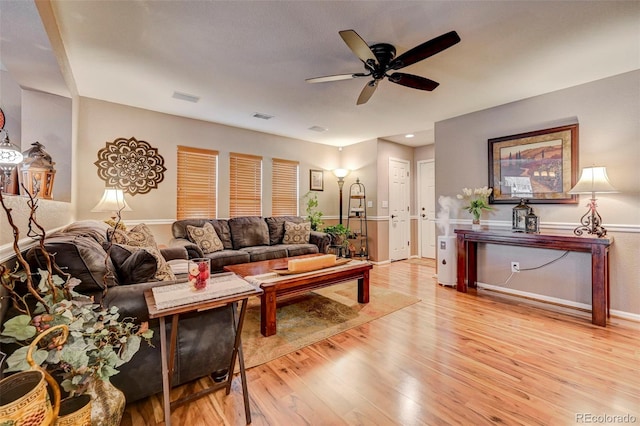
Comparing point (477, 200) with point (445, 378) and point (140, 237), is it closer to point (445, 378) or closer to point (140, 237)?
point (445, 378)

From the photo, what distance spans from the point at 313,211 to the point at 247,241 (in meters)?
1.77

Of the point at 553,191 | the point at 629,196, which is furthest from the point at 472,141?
the point at 629,196

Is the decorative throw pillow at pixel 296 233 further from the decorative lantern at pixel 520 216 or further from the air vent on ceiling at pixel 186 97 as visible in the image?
the decorative lantern at pixel 520 216

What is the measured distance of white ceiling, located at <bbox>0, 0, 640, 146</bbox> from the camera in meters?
1.86

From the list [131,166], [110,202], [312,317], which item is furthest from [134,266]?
[131,166]

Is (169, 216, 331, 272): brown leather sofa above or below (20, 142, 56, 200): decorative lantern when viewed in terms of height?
below

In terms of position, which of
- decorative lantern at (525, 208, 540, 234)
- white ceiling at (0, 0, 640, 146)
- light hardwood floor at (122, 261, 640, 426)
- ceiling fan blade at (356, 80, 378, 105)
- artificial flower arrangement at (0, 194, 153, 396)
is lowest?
light hardwood floor at (122, 261, 640, 426)

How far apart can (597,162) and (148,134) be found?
5.55 meters

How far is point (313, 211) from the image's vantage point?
18.7 ft

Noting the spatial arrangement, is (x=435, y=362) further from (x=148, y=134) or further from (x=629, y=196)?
(x=148, y=134)

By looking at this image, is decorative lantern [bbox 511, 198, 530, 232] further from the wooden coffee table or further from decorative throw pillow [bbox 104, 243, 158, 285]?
decorative throw pillow [bbox 104, 243, 158, 285]

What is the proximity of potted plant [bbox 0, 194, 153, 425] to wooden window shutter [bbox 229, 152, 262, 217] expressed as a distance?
347 cm

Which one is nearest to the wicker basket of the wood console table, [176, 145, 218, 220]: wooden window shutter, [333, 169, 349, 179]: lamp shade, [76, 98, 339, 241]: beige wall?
[76, 98, 339, 241]: beige wall

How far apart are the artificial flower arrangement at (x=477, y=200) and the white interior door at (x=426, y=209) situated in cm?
210
